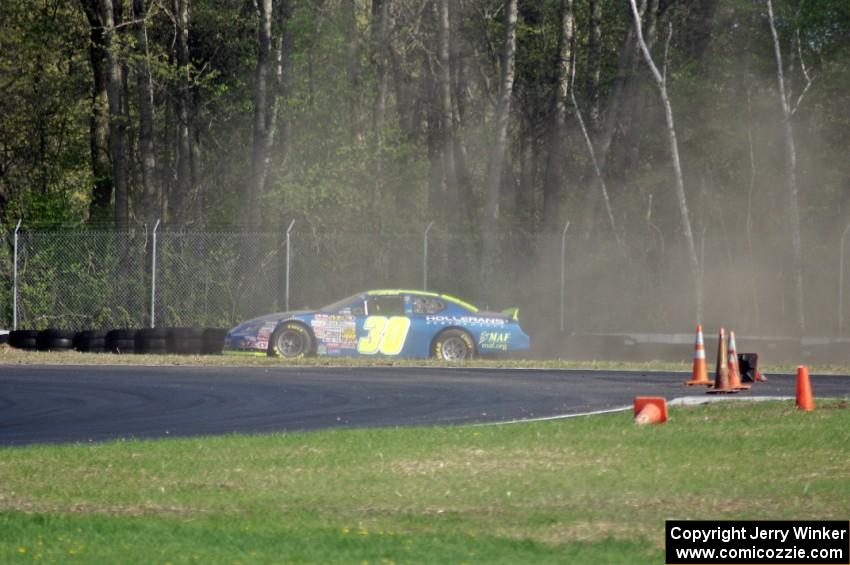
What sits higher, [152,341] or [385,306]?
[385,306]

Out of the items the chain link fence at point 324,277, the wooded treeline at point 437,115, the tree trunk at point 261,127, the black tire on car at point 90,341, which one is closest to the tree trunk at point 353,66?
the wooded treeline at point 437,115

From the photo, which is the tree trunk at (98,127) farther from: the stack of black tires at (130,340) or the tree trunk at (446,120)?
the stack of black tires at (130,340)

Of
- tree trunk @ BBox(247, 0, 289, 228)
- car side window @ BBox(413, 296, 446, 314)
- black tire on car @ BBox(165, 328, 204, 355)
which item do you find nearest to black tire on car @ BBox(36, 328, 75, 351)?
black tire on car @ BBox(165, 328, 204, 355)

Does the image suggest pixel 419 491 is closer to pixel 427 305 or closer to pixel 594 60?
pixel 427 305

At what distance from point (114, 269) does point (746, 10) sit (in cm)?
1790

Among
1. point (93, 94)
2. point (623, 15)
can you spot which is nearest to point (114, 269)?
point (93, 94)

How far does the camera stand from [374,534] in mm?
7797

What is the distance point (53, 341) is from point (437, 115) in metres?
20.9

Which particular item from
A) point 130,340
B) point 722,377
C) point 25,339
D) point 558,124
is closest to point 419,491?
point 722,377

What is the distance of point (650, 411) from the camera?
1285 cm

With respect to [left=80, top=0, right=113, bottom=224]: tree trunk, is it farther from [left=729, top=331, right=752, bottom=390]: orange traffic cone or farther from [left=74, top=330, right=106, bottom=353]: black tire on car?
[left=729, top=331, right=752, bottom=390]: orange traffic cone

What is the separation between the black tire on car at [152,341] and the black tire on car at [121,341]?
148 mm

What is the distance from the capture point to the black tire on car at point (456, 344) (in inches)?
923

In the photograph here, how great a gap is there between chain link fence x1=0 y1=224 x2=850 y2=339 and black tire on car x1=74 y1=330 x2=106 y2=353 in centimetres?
394
